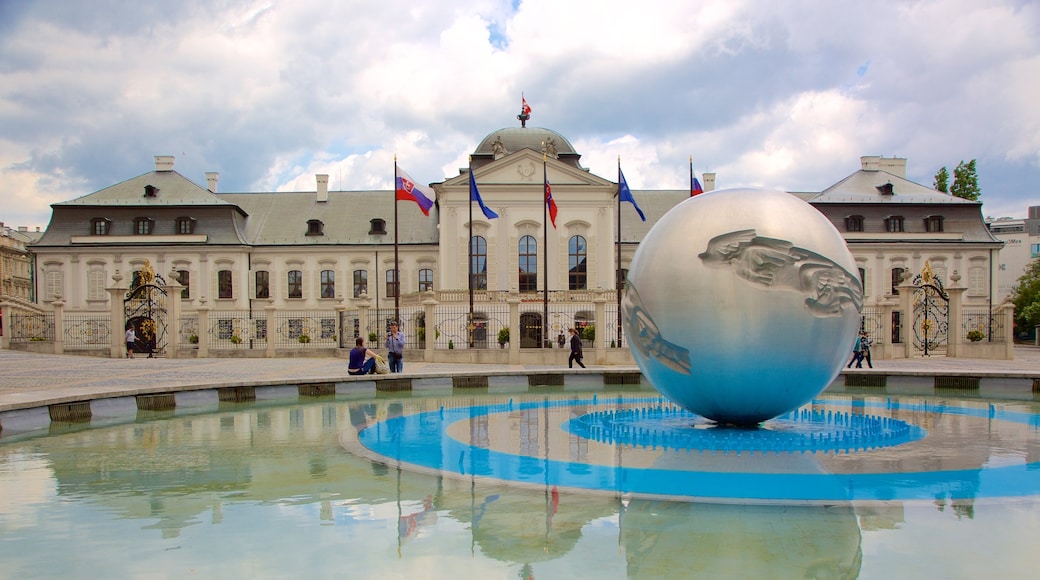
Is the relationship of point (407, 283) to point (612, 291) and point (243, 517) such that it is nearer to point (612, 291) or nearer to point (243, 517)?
point (612, 291)

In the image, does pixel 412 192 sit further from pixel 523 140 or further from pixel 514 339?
pixel 523 140

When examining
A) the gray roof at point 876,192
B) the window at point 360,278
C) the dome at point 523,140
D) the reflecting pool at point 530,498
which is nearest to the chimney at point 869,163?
the gray roof at point 876,192

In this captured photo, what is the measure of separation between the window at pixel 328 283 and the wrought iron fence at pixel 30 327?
63.0 ft

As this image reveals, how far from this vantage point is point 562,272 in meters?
47.5

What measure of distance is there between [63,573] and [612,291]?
37140 millimetres

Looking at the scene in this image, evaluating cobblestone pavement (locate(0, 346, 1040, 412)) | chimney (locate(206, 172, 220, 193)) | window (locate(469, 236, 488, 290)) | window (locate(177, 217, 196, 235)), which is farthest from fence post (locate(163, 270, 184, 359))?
chimney (locate(206, 172, 220, 193))

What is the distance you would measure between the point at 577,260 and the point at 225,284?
2079 cm

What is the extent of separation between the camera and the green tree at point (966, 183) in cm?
5822

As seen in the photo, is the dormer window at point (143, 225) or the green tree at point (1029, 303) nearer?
the green tree at point (1029, 303)

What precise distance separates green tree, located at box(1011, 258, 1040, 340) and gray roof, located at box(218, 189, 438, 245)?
3483 centimetres

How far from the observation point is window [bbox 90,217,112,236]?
164ft

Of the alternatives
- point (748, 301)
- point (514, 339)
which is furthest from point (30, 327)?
point (748, 301)

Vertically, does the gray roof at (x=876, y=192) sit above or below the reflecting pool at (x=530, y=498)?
above

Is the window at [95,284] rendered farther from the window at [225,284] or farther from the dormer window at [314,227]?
the dormer window at [314,227]
